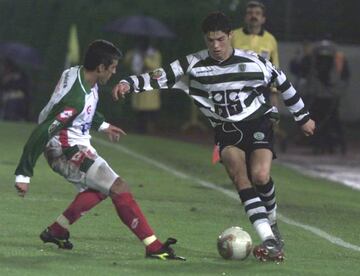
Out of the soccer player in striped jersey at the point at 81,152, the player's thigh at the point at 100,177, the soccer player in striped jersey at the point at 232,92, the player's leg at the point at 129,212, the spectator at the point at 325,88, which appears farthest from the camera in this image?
the spectator at the point at 325,88

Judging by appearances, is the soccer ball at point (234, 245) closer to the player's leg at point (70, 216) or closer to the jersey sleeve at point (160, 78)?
the player's leg at point (70, 216)

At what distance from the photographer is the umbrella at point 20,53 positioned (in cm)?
3444

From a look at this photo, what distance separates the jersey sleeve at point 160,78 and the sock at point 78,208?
928 millimetres

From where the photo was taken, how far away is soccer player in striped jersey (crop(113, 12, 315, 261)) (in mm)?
11297

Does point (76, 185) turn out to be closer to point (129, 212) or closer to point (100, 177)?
point (100, 177)

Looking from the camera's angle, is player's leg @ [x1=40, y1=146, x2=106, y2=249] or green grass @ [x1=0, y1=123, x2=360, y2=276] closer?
green grass @ [x1=0, y1=123, x2=360, y2=276]

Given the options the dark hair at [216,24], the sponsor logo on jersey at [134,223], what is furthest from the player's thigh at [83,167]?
the dark hair at [216,24]

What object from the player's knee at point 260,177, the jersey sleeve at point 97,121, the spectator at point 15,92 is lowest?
the spectator at point 15,92

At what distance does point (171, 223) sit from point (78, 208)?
2.62 meters

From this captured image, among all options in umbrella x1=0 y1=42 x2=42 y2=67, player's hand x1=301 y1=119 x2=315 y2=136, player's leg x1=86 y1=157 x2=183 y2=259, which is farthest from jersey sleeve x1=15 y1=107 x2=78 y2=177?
umbrella x1=0 y1=42 x2=42 y2=67

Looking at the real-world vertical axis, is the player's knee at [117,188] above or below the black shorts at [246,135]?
below

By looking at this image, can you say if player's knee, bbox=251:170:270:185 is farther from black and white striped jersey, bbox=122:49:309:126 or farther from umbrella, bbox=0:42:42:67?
umbrella, bbox=0:42:42:67

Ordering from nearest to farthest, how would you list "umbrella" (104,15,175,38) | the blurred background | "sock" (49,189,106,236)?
"sock" (49,189,106,236) < "umbrella" (104,15,175,38) < the blurred background

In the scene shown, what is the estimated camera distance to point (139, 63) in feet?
97.6
